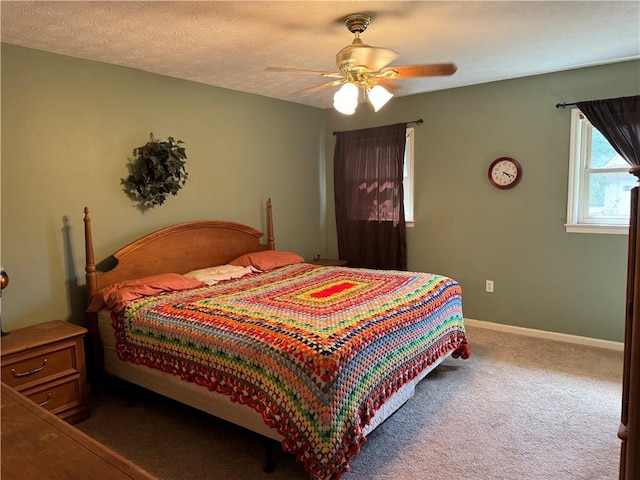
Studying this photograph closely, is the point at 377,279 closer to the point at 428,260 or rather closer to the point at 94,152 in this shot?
the point at 428,260

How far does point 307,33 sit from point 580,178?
2.74 meters

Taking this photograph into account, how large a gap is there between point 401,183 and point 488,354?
1940 millimetres

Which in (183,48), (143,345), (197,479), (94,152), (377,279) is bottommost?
(197,479)

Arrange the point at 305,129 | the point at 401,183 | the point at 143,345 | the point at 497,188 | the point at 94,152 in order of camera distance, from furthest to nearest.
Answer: the point at 305,129
the point at 401,183
the point at 497,188
the point at 94,152
the point at 143,345

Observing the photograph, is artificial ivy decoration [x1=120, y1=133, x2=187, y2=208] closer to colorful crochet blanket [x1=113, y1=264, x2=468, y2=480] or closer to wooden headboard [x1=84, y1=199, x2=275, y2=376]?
wooden headboard [x1=84, y1=199, x2=275, y2=376]

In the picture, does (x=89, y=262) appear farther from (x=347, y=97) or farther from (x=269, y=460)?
(x=347, y=97)

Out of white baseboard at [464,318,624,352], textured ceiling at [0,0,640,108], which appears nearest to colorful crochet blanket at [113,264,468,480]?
white baseboard at [464,318,624,352]

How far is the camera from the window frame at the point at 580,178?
385 cm

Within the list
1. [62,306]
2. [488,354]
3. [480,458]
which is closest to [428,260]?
[488,354]

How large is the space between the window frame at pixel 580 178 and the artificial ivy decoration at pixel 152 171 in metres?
3.36

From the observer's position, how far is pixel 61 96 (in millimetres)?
3141

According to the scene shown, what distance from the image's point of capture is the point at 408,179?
488cm

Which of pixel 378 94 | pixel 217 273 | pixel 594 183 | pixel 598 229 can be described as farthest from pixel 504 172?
pixel 217 273

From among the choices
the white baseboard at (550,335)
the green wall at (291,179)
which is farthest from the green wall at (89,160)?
the white baseboard at (550,335)
